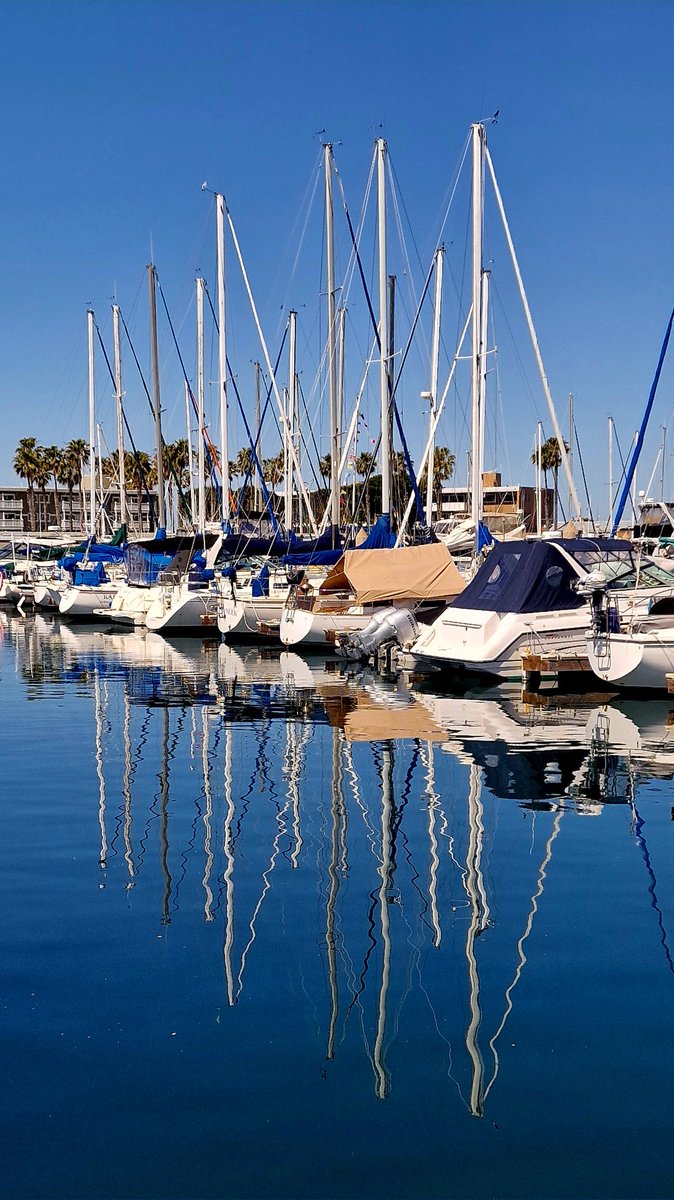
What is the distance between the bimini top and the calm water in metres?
7.73

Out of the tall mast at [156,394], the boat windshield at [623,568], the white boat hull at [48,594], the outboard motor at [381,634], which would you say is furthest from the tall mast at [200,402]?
the boat windshield at [623,568]

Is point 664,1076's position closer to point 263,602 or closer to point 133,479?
point 263,602

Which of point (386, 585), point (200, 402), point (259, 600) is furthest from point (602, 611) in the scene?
point (200, 402)

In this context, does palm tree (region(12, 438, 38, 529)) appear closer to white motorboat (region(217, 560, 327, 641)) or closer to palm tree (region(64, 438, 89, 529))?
palm tree (region(64, 438, 89, 529))

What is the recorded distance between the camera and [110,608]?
47.9 m

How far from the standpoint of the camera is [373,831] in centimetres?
1240

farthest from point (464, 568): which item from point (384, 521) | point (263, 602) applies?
point (263, 602)

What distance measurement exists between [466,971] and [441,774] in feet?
24.2

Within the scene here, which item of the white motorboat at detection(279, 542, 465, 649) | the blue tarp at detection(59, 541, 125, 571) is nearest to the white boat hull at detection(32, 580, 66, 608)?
the blue tarp at detection(59, 541, 125, 571)

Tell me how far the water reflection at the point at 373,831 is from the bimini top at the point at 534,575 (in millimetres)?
2320

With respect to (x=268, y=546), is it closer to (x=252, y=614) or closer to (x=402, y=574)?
(x=252, y=614)

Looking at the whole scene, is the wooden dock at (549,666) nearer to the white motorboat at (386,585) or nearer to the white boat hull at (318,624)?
the white motorboat at (386,585)

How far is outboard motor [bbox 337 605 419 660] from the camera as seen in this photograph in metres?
A: 29.6

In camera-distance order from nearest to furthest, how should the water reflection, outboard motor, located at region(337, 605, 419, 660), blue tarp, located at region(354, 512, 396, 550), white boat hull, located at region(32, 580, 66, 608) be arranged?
the water reflection < outboard motor, located at region(337, 605, 419, 660) < blue tarp, located at region(354, 512, 396, 550) < white boat hull, located at region(32, 580, 66, 608)
